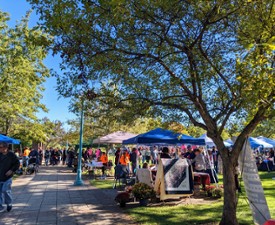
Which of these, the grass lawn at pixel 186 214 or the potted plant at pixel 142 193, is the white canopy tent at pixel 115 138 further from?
the grass lawn at pixel 186 214

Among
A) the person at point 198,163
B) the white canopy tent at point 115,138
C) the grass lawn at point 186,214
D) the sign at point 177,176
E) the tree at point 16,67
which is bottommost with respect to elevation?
the grass lawn at point 186,214

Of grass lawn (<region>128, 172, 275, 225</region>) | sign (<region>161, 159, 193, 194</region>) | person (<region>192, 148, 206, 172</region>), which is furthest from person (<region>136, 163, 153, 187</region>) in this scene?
person (<region>192, 148, 206, 172</region>)

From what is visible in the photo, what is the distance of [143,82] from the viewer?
8195mm

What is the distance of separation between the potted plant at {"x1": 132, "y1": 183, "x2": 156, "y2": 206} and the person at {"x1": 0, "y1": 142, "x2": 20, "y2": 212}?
3.48 meters

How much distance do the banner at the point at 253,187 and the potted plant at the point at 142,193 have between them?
3.14m

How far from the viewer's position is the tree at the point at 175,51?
5.89 meters

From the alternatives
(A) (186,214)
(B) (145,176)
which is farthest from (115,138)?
(A) (186,214)

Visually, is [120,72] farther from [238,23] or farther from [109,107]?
[238,23]

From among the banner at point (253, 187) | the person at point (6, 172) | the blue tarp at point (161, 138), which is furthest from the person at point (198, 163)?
the person at point (6, 172)

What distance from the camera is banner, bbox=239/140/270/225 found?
6.48m

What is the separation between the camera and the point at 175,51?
7.29 meters

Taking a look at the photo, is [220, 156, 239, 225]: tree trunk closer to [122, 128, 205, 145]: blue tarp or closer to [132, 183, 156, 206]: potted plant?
[132, 183, 156, 206]: potted plant

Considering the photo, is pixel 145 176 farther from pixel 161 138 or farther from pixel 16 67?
pixel 16 67

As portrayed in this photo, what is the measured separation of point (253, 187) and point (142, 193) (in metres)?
3.56
